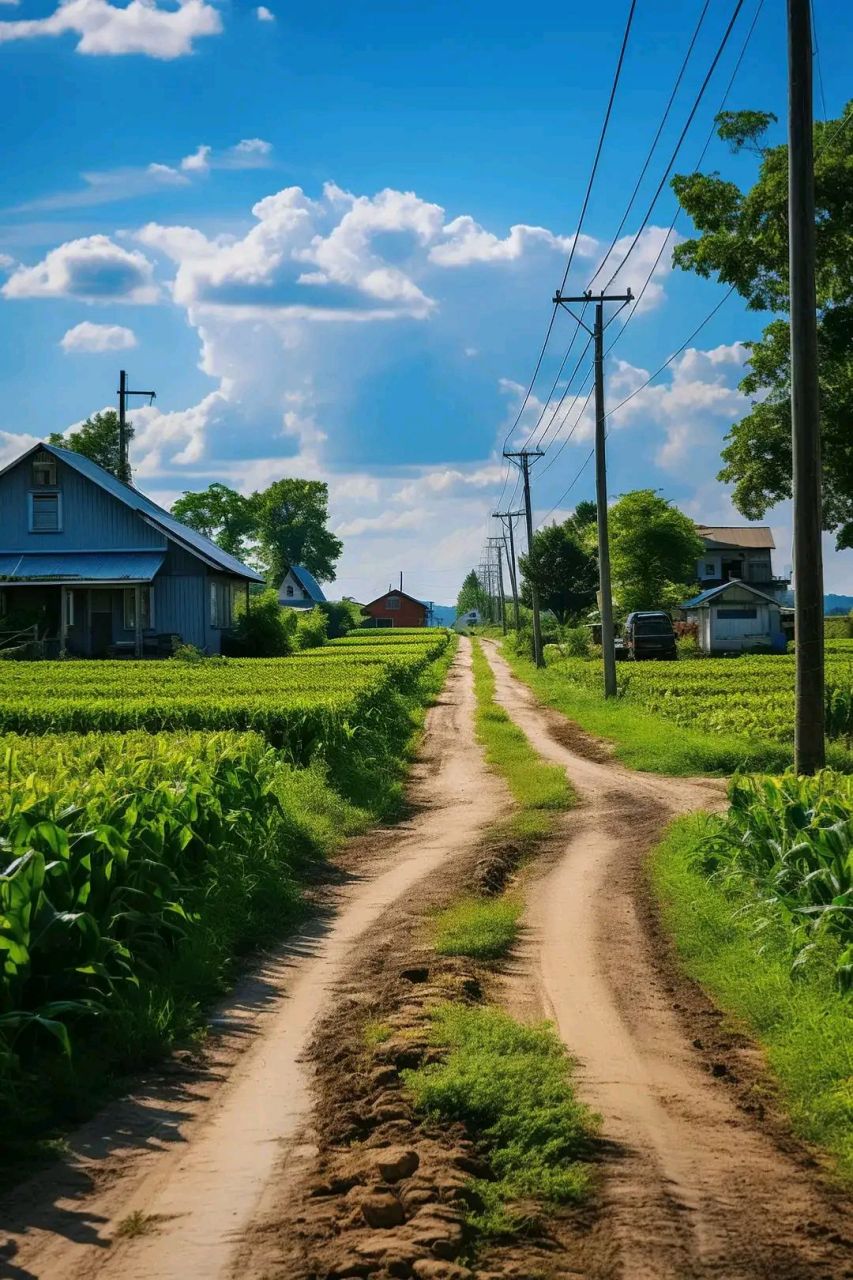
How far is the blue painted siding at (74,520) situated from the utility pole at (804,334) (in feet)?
118

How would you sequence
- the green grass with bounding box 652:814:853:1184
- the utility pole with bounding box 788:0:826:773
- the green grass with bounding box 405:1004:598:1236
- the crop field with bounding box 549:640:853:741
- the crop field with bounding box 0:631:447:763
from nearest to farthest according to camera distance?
the green grass with bounding box 405:1004:598:1236, the green grass with bounding box 652:814:853:1184, the utility pole with bounding box 788:0:826:773, the crop field with bounding box 0:631:447:763, the crop field with bounding box 549:640:853:741

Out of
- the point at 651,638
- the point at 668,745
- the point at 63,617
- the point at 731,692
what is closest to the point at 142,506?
the point at 63,617

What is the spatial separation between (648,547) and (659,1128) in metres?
75.9

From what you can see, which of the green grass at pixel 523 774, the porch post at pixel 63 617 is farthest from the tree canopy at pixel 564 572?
the green grass at pixel 523 774

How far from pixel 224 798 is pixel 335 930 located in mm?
2149

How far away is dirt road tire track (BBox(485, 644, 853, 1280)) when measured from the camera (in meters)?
4.51

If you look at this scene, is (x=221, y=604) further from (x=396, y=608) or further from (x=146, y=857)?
(x=396, y=608)

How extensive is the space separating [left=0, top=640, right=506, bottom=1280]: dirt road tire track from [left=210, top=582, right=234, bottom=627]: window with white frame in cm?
4058

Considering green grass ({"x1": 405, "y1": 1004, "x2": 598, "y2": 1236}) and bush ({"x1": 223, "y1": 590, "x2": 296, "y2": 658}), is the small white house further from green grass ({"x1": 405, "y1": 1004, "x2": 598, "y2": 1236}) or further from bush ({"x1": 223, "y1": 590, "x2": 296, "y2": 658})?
green grass ({"x1": 405, "y1": 1004, "x2": 598, "y2": 1236})

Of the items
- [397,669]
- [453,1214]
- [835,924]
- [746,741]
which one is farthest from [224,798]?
[397,669]

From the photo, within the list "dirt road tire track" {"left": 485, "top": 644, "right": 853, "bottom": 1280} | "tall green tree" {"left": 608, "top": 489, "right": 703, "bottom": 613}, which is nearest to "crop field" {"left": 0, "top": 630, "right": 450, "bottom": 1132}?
"dirt road tire track" {"left": 485, "top": 644, "right": 853, "bottom": 1280}

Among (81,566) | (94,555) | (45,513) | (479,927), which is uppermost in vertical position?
(45,513)

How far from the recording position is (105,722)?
20.8 metres

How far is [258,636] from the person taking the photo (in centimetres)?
5084
